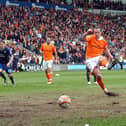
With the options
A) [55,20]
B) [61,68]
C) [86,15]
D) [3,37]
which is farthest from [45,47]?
[86,15]

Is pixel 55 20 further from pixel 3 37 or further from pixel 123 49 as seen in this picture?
pixel 3 37

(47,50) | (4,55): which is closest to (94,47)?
(4,55)

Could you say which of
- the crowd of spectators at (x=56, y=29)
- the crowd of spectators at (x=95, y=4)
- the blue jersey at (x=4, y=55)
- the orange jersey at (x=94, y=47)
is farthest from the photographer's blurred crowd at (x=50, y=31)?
the orange jersey at (x=94, y=47)

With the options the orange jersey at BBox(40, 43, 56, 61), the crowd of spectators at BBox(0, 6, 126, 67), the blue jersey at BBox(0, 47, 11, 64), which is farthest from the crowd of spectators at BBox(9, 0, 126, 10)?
the blue jersey at BBox(0, 47, 11, 64)

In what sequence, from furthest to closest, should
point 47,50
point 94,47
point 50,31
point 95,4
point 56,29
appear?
point 95,4 → point 56,29 → point 50,31 → point 47,50 → point 94,47

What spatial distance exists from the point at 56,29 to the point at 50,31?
1.75 m

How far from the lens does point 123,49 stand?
53031 millimetres

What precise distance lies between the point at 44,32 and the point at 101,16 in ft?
57.7

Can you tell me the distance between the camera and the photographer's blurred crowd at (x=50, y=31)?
40.8m

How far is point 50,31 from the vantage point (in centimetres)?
4625

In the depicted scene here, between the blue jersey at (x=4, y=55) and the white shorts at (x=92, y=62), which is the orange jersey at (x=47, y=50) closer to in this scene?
the blue jersey at (x=4, y=55)

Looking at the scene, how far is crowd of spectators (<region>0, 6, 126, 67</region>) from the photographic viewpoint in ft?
136

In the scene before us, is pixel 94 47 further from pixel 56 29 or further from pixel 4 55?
pixel 56 29

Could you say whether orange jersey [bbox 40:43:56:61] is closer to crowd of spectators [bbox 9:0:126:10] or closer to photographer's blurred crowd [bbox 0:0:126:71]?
photographer's blurred crowd [bbox 0:0:126:71]
